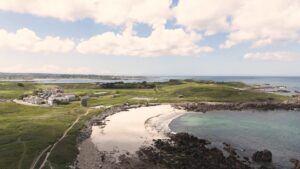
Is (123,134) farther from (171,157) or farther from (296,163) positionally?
(296,163)

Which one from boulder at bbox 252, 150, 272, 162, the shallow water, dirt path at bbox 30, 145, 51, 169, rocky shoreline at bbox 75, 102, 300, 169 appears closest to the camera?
dirt path at bbox 30, 145, 51, 169

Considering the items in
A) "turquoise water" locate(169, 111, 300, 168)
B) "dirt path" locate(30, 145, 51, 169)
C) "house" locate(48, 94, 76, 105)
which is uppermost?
"house" locate(48, 94, 76, 105)

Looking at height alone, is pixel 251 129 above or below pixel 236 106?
below

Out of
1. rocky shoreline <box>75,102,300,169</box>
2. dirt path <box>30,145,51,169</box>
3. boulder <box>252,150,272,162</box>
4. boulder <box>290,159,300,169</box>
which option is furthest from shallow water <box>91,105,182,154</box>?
boulder <box>290,159,300,169</box>

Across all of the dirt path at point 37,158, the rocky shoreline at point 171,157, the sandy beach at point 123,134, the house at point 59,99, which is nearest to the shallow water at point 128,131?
the sandy beach at point 123,134

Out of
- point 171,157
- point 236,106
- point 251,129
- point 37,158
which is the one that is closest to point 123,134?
point 171,157

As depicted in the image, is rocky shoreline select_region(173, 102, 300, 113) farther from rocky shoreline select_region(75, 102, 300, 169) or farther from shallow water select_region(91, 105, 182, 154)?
rocky shoreline select_region(75, 102, 300, 169)

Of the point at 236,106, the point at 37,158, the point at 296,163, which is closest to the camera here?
the point at 296,163

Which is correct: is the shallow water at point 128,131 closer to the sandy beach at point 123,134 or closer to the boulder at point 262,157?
the sandy beach at point 123,134

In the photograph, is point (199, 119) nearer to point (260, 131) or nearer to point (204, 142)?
point (260, 131)
